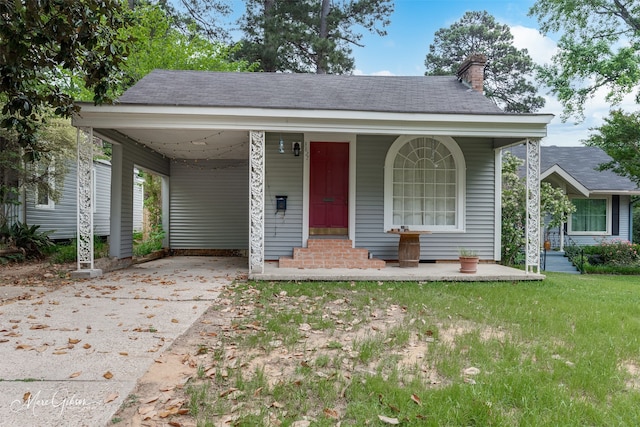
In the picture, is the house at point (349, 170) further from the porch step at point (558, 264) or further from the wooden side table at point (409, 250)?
the porch step at point (558, 264)

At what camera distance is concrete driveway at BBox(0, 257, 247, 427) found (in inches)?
92.8

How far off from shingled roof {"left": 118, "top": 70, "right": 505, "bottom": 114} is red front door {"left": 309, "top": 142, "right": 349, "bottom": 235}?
1072mm

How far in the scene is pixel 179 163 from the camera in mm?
11266

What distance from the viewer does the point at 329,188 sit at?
28.1ft

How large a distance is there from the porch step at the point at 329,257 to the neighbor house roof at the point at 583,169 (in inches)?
318

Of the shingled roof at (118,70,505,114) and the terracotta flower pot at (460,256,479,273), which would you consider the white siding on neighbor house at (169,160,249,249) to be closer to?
the shingled roof at (118,70,505,114)

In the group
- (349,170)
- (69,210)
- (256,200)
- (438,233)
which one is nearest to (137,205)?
(69,210)

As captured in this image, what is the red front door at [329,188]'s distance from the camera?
8.50m

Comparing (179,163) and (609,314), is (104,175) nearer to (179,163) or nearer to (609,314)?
(179,163)

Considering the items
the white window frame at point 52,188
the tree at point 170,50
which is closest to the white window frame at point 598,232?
the tree at point 170,50

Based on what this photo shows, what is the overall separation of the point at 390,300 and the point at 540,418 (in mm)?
3043

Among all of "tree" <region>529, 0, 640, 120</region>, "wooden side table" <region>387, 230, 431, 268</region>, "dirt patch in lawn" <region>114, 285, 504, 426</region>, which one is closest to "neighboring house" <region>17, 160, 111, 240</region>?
"wooden side table" <region>387, 230, 431, 268</region>

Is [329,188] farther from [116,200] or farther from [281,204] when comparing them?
[116,200]

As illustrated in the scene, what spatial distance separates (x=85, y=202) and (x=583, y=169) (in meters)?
16.5
